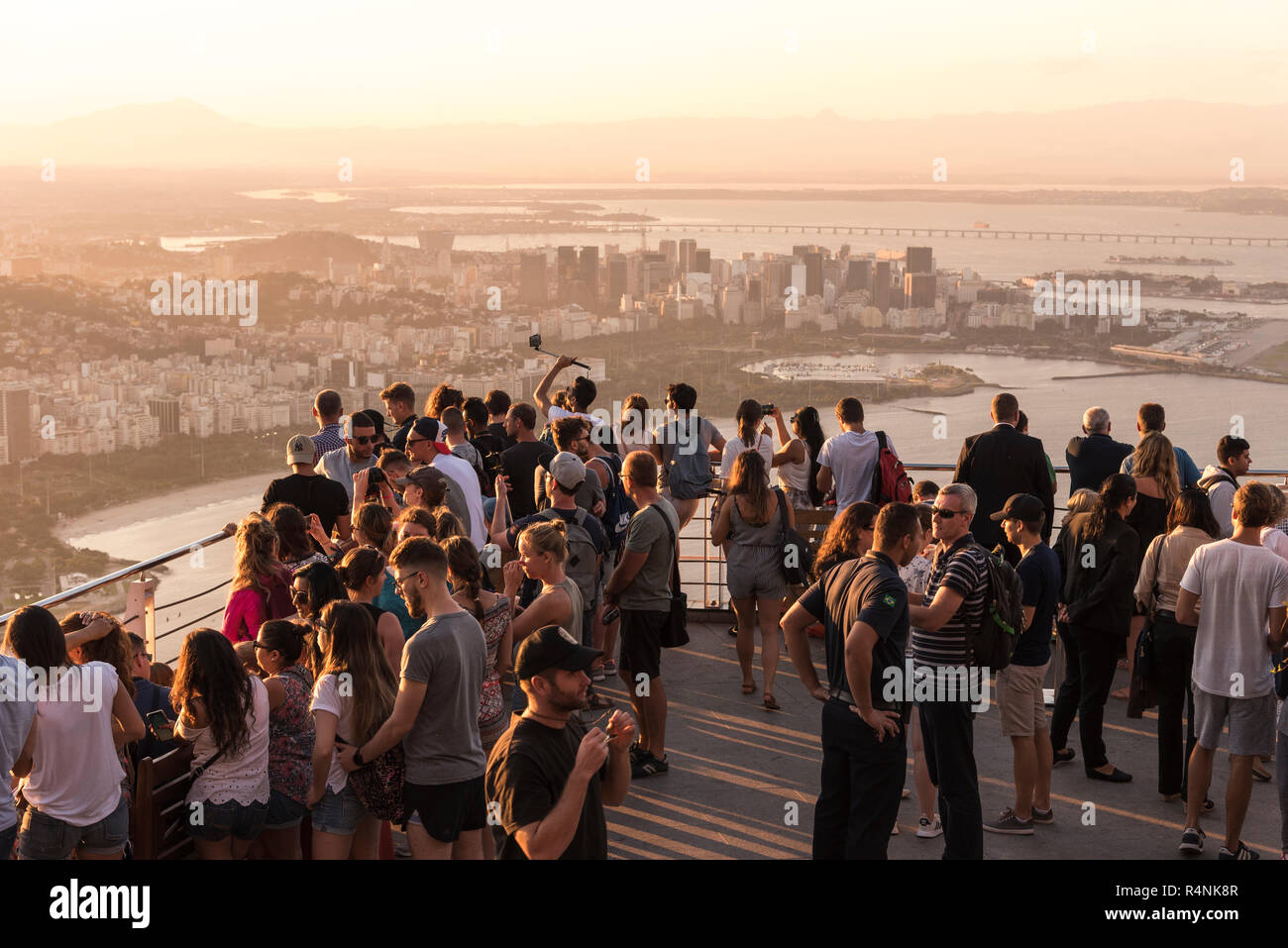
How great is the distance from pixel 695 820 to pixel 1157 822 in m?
2.29

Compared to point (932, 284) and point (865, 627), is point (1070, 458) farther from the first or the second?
point (932, 284)

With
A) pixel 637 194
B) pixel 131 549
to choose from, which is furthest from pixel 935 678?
pixel 637 194

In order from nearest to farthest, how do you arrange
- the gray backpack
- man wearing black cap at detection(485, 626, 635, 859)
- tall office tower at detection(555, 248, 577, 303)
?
man wearing black cap at detection(485, 626, 635, 859) < the gray backpack < tall office tower at detection(555, 248, 577, 303)

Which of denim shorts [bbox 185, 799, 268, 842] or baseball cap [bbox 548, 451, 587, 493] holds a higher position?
baseball cap [bbox 548, 451, 587, 493]

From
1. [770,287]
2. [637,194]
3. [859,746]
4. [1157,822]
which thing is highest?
[637,194]

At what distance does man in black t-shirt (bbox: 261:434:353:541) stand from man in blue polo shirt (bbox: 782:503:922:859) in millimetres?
2862

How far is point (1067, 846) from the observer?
5410 millimetres

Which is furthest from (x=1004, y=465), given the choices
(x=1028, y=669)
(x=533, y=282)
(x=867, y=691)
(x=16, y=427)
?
(x=16, y=427)

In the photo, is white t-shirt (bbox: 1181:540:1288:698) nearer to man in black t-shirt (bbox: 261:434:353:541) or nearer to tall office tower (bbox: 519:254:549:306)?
man in black t-shirt (bbox: 261:434:353:541)

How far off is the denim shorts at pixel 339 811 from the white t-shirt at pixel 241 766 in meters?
0.26

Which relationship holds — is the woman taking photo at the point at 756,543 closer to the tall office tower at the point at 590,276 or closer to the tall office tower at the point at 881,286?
the tall office tower at the point at 590,276

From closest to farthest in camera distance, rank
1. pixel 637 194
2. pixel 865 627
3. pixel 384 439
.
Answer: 1. pixel 865 627
2. pixel 384 439
3. pixel 637 194

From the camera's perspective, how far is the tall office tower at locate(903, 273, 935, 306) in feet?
226

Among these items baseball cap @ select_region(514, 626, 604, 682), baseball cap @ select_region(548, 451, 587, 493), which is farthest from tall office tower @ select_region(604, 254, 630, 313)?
baseball cap @ select_region(514, 626, 604, 682)
